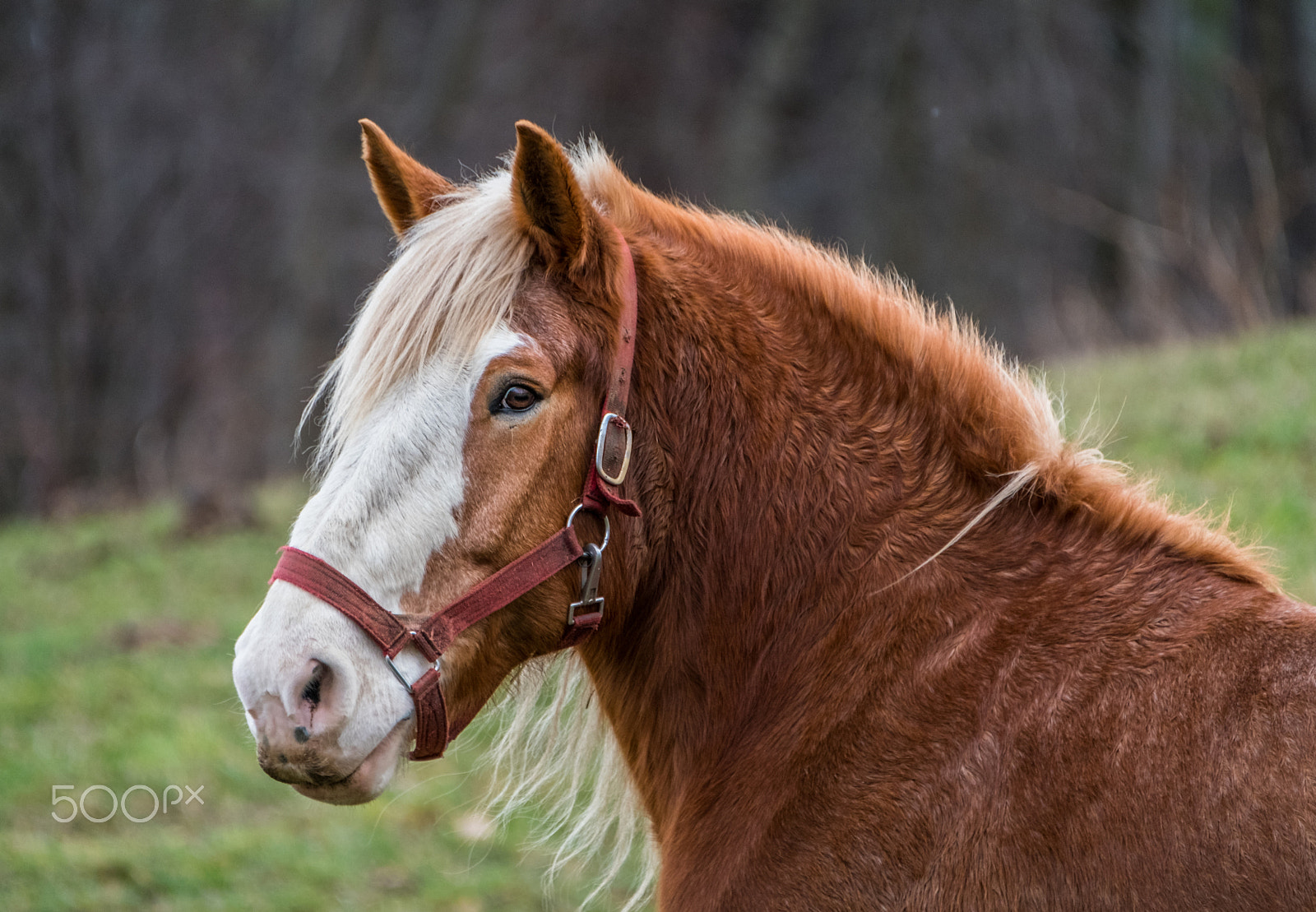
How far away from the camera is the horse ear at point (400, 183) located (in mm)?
2336

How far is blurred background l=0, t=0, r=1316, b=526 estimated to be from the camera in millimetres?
11539

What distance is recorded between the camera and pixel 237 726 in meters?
5.51

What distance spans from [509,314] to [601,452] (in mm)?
314

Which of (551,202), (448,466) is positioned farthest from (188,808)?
(551,202)

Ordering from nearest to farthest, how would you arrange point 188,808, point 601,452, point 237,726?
1. point 601,452
2. point 188,808
3. point 237,726

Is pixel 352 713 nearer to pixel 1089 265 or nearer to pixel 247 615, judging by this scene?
pixel 247 615

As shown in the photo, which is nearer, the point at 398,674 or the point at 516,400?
the point at 398,674

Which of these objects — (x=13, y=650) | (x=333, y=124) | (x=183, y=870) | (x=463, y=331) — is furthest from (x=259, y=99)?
(x=463, y=331)

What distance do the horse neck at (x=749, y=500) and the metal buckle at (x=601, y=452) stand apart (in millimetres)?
68

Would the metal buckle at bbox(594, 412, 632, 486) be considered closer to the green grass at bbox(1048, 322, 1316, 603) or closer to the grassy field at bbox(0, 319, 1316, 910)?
the grassy field at bbox(0, 319, 1316, 910)

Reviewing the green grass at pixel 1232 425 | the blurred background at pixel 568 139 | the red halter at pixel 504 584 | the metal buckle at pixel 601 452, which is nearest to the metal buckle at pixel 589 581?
the red halter at pixel 504 584

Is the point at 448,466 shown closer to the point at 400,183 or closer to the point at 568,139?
the point at 400,183

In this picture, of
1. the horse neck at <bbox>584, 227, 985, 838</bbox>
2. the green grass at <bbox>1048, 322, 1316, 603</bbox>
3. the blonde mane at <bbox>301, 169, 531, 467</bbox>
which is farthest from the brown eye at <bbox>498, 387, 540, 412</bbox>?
the green grass at <bbox>1048, 322, 1316, 603</bbox>

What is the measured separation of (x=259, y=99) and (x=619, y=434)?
16.6 m
